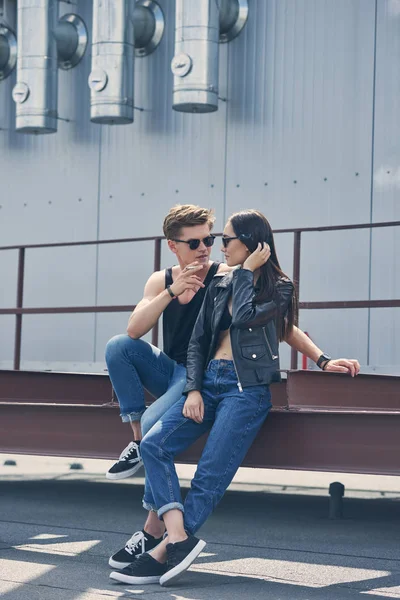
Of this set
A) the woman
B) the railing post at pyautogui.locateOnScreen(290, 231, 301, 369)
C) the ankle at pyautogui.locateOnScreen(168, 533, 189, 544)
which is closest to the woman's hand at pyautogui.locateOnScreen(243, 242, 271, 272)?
the woman

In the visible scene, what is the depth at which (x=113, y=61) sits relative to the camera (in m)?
9.11

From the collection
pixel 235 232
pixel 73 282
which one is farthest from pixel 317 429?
pixel 73 282

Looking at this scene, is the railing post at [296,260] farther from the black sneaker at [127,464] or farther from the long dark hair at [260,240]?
the black sneaker at [127,464]

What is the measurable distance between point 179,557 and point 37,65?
6025 millimetres

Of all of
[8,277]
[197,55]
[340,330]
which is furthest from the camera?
[8,277]

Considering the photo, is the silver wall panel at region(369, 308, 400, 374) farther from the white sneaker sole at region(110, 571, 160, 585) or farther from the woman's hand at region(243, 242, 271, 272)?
the white sneaker sole at region(110, 571, 160, 585)

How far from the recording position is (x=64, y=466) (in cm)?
1211

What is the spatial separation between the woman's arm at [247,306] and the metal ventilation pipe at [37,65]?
5054mm

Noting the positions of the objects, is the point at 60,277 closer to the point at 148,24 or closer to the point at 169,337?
the point at 148,24

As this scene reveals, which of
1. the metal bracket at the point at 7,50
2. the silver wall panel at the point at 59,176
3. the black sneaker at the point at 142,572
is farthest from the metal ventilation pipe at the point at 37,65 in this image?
the black sneaker at the point at 142,572

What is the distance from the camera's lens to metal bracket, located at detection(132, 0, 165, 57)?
367 inches

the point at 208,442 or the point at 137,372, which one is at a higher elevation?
the point at 137,372

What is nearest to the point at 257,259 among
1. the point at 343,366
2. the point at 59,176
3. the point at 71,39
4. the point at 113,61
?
the point at 343,366

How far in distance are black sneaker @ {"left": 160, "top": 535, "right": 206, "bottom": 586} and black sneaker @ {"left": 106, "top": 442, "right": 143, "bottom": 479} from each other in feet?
2.49
